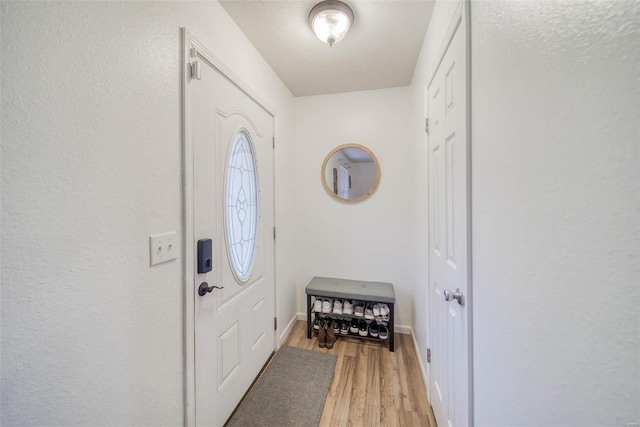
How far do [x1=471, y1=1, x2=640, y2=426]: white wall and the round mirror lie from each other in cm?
163

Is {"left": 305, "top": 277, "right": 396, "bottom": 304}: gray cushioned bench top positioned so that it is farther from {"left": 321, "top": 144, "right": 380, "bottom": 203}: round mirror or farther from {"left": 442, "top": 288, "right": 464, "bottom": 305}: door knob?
{"left": 442, "top": 288, "right": 464, "bottom": 305}: door knob

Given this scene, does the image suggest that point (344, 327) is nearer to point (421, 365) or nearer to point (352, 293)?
point (352, 293)

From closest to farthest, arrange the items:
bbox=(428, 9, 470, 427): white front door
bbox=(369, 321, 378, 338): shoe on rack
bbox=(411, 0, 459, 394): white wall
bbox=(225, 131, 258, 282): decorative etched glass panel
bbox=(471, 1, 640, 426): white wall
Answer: bbox=(471, 1, 640, 426): white wall
bbox=(428, 9, 470, 427): white front door
bbox=(411, 0, 459, 394): white wall
bbox=(225, 131, 258, 282): decorative etched glass panel
bbox=(369, 321, 378, 338): shoe on rack

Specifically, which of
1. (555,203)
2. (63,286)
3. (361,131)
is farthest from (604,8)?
(361,131)

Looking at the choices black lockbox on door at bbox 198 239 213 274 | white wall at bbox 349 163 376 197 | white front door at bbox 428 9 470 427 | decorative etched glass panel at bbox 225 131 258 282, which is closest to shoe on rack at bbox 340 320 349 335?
white front door at bbox 428 9 470 427

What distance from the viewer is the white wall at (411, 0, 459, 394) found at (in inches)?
52.7

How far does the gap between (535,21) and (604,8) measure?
0.20 metres

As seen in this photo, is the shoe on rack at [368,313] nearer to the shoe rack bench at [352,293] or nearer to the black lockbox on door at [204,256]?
the shoe rack bench at [352,293]

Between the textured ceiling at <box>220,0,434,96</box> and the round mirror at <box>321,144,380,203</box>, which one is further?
the round mirror at <box>321,144,380,203</box>

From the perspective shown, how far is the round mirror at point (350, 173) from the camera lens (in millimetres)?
2422

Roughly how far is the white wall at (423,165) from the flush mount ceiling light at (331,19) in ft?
1.70

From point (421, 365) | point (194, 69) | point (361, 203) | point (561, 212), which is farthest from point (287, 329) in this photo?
point (561, 212)

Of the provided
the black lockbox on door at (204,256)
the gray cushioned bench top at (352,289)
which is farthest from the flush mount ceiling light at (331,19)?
the gray cushioned bench top at (352,289)

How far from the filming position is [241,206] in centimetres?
161
